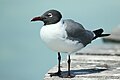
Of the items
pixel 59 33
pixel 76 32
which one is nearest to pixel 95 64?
pixel 76 32

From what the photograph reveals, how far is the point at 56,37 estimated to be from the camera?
4766 mm

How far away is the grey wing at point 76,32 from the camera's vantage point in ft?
16.1

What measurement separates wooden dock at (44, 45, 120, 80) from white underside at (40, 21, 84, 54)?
1.21ft

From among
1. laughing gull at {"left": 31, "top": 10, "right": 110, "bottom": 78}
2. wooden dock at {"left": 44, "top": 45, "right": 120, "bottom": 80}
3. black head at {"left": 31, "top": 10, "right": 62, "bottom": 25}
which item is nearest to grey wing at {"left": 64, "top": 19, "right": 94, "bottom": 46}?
laughing gull at {"left": 31, "top": 10, "right": 110, "bottom": 78}

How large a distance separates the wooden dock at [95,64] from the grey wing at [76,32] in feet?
1.21

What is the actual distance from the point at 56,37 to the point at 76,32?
35 centimetres

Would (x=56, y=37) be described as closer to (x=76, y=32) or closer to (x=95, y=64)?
(x=76, y=32)

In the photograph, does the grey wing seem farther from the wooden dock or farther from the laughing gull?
the wooden dock

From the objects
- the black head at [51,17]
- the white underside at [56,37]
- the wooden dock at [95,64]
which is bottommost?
the wooden dock at [95,64]

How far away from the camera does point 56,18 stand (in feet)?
15.9

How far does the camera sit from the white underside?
15.6 ft

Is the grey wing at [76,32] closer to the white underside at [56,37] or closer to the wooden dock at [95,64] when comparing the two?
the white underside at [56,37]

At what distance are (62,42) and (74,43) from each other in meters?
0.19

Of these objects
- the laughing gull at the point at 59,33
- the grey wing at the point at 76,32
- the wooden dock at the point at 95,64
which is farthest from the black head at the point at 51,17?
the wooden dock at the point at 95,64
